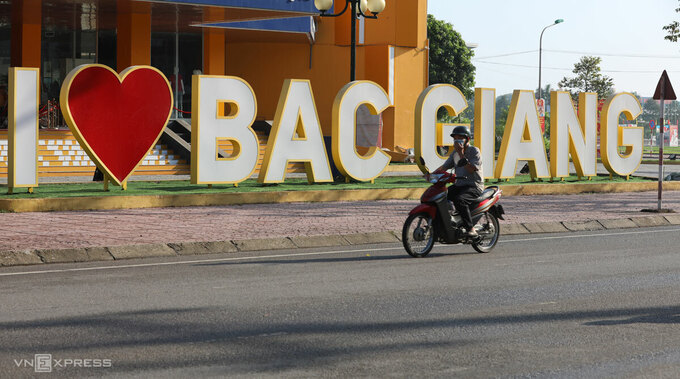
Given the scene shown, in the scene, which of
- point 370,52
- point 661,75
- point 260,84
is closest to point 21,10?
point 260,84

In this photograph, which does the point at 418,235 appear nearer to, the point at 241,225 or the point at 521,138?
the point at 241,225

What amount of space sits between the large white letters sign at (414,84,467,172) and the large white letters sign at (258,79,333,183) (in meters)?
2.96

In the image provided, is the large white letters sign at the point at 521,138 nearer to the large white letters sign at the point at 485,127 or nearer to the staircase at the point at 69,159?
the large white letters sign at the point at 485,127

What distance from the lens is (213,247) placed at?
12594 millimetres

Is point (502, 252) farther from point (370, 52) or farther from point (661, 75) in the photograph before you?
point (370, 52)

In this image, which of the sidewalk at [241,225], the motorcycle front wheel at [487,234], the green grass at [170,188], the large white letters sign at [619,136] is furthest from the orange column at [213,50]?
the motorcycle front wheel at [487,234]

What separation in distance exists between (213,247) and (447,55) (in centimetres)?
6161

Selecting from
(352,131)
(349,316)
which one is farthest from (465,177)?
(352,131)

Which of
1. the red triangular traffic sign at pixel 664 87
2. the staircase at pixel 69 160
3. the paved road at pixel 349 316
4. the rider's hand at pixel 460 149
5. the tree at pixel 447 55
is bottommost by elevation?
the paved road at pixel 349 316

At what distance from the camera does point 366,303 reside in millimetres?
8352

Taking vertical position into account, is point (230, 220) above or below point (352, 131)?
below

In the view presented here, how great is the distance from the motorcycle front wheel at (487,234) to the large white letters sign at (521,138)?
1201 cm

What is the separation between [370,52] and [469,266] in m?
29.9

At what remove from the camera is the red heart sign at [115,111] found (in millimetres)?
18375
